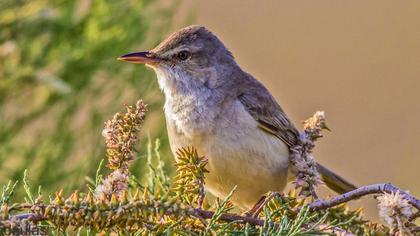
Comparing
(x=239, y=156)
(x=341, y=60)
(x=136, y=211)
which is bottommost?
(x=136, y=211)

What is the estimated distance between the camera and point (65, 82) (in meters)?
4.88

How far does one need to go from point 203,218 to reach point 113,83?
3020 millimetres

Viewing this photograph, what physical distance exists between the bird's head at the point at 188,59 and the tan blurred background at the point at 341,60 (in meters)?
4.12

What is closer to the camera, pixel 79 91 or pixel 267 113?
pixel 267 113

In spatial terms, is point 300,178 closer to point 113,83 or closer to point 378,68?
point 113,83

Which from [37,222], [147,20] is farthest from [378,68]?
[37,222]

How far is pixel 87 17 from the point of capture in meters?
5.09

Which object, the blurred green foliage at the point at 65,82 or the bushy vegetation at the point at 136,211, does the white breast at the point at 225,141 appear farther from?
the bushy vegetation at the point at 136,211

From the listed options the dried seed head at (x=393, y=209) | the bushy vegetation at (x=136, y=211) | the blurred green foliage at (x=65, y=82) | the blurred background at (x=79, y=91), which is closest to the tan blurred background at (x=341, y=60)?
the blurred background at (x=79, y=91)

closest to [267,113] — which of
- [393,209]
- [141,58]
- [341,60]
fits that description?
[141,58]

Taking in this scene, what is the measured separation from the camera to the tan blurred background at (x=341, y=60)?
9156 mm

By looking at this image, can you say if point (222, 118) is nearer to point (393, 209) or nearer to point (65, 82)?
point (65, 82)

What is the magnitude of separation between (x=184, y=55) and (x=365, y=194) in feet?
7.38

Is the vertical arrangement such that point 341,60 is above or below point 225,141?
above
